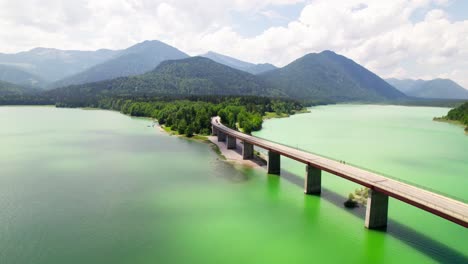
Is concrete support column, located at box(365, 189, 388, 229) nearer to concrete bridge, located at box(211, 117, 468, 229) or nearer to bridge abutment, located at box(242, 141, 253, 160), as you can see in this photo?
concrete bridge, located at box(211, 117, 468, 229)

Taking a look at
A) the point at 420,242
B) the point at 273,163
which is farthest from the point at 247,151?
the point at 420,242

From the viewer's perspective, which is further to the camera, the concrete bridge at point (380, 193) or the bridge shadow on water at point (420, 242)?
the bridge shadow on water at point (420, 242)

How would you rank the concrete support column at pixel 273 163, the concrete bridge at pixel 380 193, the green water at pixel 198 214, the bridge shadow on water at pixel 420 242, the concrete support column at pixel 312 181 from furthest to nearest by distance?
1. the concrete support column at pixel 273 163
2. the concrete support column at pixel 312 181
3. the green water at pixel 198 214
4. the bridge shadow on water at pixel 420 242
5. the concrete bridge at pixel 380 193

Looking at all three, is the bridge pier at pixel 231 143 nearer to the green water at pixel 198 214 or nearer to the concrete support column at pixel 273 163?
the green water at pixel 198 214

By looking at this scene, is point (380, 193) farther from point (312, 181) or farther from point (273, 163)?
point (273, 163)

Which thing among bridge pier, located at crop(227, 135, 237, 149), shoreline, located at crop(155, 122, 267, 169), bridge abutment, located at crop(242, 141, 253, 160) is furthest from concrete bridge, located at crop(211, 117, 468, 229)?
bridge pier, located at crop(227, 135, 237, 149)

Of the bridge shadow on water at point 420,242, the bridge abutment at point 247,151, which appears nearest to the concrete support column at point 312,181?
the bridge shadow on water at point 420,242
